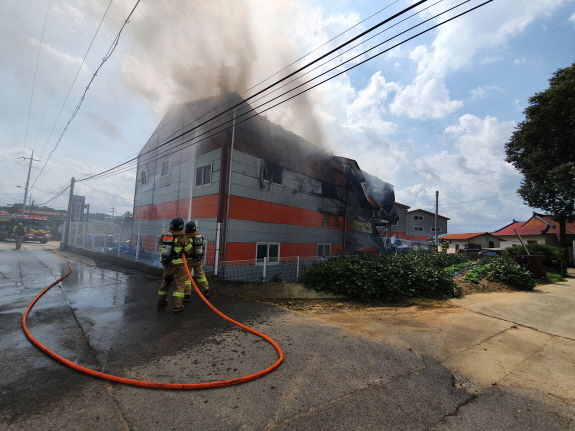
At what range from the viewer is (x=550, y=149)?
17.9 metres

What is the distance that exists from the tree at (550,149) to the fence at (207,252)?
1845 cm

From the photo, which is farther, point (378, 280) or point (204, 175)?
point (204, 175)

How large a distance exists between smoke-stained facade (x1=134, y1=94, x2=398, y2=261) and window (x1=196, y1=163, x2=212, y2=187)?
0.04 meters

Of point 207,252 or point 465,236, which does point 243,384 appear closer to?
point 207,252

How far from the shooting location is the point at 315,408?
2.10 meters

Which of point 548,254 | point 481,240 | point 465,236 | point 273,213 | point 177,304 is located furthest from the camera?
point 465,236

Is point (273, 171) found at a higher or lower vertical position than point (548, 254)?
higher

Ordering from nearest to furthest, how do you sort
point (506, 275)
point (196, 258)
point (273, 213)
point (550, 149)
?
point (196, 258), point (506, 275), point (273, 213), point (550, 149)

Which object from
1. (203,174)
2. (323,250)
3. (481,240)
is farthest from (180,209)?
(481,240)

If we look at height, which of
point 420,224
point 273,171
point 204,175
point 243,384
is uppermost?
point 420,224

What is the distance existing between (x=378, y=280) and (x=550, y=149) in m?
20.8

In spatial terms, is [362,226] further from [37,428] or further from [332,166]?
[37,428]

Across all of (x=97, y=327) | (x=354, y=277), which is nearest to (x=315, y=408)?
(x=97, y=327)

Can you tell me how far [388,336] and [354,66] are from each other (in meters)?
5.05
